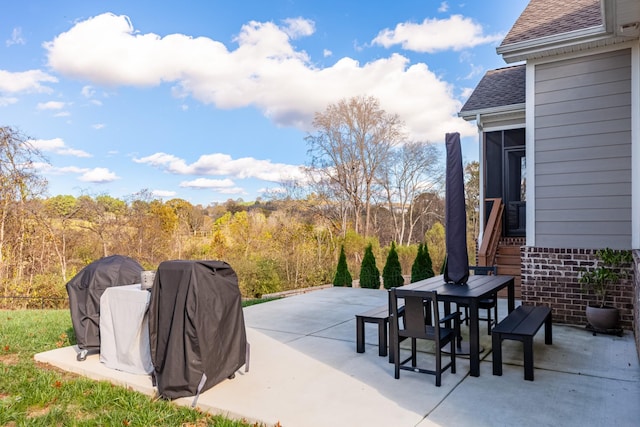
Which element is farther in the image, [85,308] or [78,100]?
[78,100]

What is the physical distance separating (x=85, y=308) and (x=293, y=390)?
2264mm

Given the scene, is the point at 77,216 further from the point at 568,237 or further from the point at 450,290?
the point at 568,237

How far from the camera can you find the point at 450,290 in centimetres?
406

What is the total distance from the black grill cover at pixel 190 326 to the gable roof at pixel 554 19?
5.26 metres

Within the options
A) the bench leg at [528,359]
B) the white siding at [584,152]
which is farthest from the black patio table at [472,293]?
the white siding at [584,152]

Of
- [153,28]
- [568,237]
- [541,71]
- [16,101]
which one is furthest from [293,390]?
[153,28]

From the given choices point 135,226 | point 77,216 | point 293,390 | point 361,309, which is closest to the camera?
point 293,390

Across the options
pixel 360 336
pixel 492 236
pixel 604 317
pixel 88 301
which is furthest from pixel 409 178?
pixel 88 301

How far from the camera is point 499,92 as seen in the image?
8.55 metres

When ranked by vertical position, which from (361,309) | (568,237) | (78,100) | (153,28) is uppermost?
(153,28)

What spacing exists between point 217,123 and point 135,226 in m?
8.53

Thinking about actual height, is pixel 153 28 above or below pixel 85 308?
above

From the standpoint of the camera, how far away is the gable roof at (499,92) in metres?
8.12

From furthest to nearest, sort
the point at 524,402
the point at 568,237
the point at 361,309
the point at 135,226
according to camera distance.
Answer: the point at 135,226, the point at 361,309, the point at 568,237, the point at 524,402
